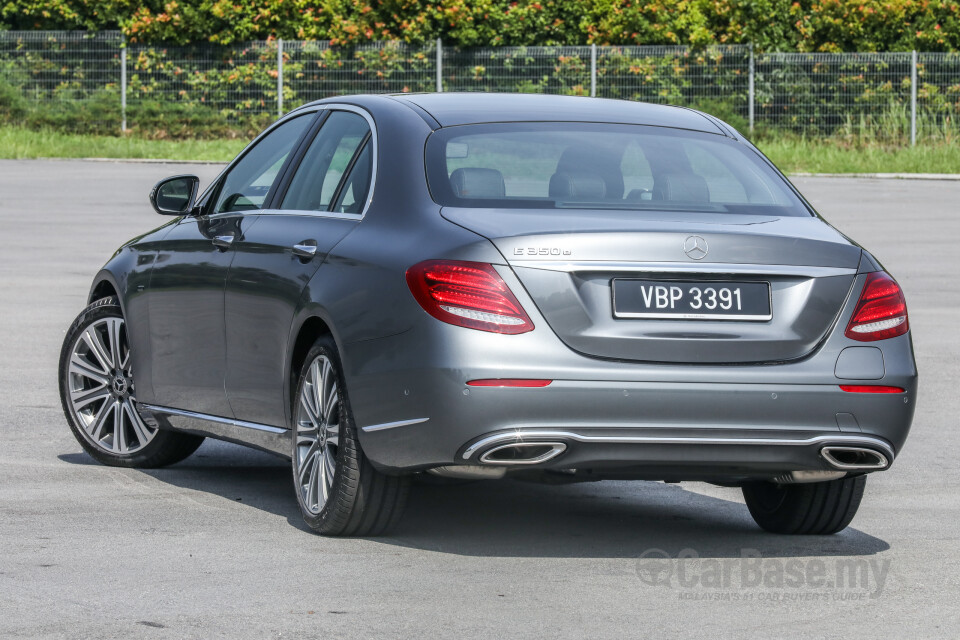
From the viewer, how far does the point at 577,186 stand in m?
6.44

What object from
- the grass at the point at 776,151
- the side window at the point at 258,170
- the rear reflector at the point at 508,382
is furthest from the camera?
the grass at the point at 776,151

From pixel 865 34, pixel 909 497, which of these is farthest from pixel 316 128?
pixel 865 34

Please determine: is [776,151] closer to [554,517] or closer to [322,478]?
[554,517]

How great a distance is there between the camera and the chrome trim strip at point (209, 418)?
22.9 ft

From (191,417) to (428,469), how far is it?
6.14ft

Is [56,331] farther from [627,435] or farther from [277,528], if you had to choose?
[627,435]

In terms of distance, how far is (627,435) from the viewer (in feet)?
18.9

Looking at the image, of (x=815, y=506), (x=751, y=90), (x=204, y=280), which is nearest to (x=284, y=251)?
(x=204, y=280)

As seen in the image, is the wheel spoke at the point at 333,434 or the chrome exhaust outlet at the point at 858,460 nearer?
the chrome exhaust outlet at the point at 858,460

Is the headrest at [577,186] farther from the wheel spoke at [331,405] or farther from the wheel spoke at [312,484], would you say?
the wheel spoke at [312,484]

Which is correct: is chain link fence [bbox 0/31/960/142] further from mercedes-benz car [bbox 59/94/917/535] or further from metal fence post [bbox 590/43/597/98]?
mercedes-benz car [bbox 59/94/917/535]

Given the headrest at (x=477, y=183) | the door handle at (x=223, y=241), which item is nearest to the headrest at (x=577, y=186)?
the headrest at (x=477, y=183)

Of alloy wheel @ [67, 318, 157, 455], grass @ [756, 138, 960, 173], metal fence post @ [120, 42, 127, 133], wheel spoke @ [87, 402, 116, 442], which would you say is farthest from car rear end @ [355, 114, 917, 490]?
metal fence post @ [120, 42, 127, 133]

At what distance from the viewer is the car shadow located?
647cm
